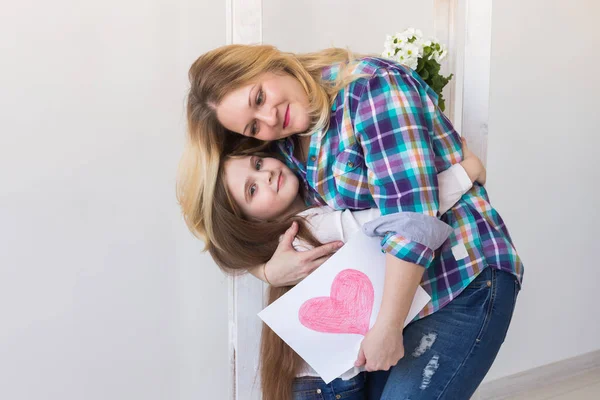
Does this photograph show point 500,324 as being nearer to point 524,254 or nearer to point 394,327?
point 394,327

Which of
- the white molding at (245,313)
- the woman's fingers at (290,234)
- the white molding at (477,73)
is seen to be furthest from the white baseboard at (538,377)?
the woman's fingers at (290,234)

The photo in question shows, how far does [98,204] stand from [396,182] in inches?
43.4

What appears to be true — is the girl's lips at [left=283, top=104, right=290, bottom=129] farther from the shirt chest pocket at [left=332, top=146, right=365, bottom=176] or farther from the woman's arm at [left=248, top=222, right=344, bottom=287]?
the woman's arm at [left=248, top=222, right=344, bottom=287]

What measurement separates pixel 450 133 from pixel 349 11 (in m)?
1.13

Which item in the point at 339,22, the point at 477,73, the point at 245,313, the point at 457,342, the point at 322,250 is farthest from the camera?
the point at 339,22

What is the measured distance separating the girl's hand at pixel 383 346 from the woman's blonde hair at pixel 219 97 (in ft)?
1.32

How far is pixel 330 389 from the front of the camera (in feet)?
4.58

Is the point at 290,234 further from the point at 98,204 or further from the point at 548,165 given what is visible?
the point at 548,165

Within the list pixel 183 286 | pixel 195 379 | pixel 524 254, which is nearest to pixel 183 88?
pixel 183 286

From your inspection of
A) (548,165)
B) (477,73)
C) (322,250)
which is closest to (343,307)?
(322,250)

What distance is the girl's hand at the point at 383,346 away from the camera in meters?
1.15

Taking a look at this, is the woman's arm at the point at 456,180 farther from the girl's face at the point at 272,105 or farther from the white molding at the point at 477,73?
the white molding at the point at 477,73

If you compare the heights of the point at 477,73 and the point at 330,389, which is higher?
the point at 477,73

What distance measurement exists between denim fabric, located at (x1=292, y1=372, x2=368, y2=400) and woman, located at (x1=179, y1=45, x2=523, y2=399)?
0.16m
